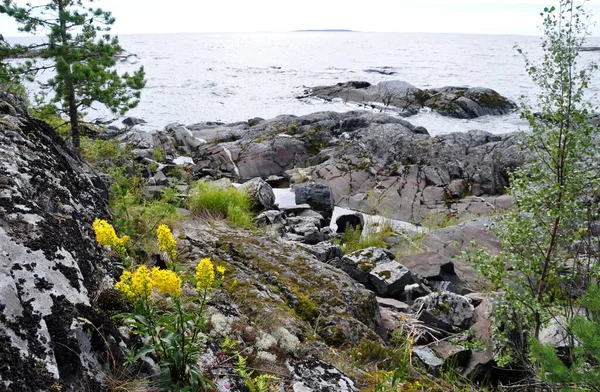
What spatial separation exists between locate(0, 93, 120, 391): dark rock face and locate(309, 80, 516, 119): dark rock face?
106ft

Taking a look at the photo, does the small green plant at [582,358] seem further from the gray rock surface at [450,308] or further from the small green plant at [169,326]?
the gray rock surface at [450,308]

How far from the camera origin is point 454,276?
895 centimetres

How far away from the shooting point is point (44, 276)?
214cm

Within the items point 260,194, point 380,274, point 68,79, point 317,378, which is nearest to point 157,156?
point 260,194

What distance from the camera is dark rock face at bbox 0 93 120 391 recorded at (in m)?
1.81

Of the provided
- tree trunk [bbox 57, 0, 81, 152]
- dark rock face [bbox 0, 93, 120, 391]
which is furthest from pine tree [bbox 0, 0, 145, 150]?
dark rock face [bbox 0, 93, 120, 391]

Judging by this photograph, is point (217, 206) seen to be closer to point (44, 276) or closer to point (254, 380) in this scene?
point (254, 380)

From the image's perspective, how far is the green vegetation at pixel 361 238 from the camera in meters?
10.8

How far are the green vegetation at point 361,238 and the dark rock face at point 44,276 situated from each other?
7993 millimetres

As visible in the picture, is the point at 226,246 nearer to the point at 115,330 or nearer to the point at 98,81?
the point at 115,330

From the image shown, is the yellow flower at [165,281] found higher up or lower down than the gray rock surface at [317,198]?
higher up

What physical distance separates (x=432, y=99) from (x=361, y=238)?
27.1m

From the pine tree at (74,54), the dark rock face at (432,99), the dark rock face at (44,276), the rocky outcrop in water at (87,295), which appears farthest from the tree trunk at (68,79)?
the dark rock face at (432,99)

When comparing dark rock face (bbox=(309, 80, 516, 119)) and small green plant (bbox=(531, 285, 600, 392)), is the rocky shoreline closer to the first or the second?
small green plant (bbox=(531, 285, 600, 392))
